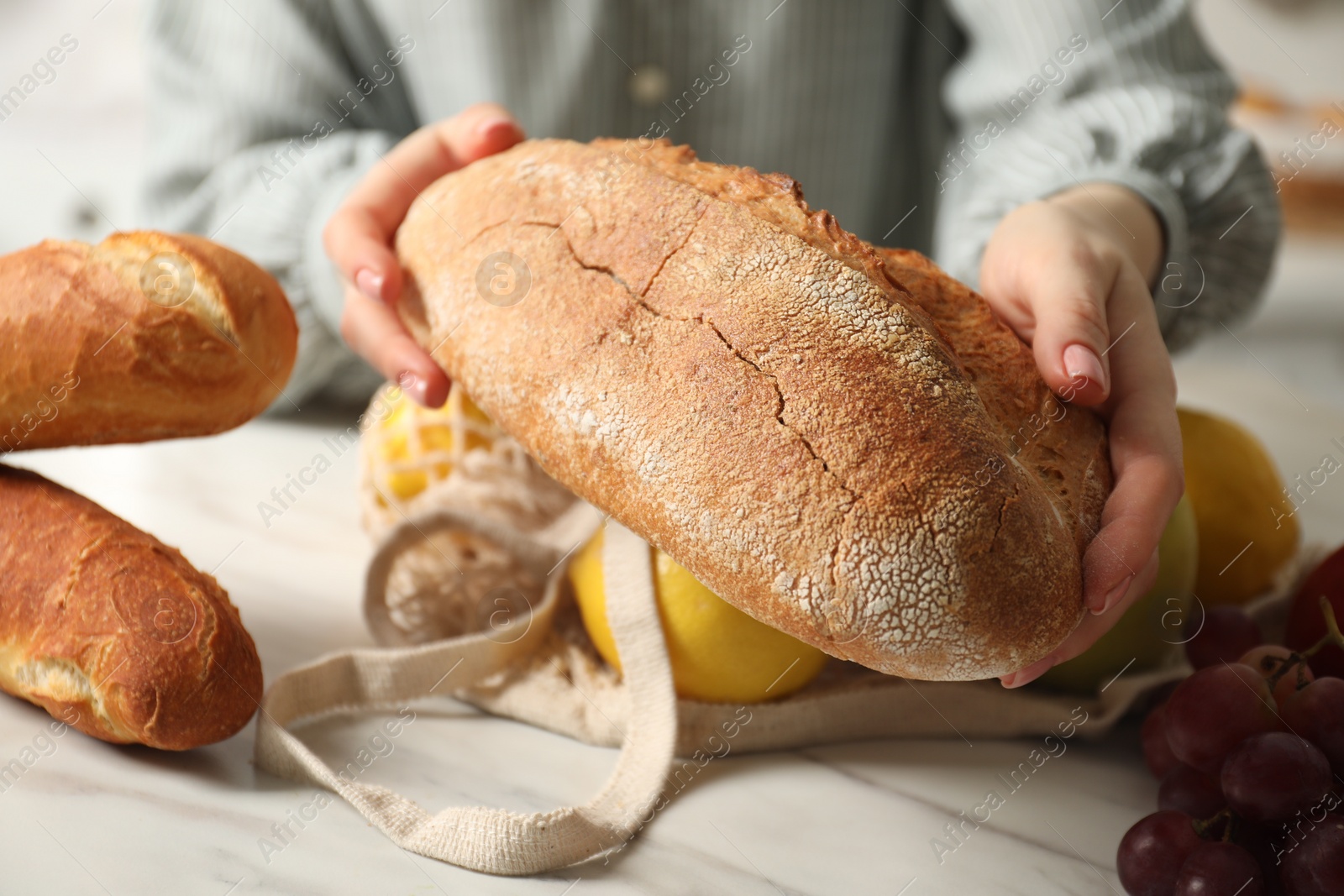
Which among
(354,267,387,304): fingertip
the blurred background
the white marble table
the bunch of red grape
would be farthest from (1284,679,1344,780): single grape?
the blurred background

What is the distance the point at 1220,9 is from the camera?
1996mm

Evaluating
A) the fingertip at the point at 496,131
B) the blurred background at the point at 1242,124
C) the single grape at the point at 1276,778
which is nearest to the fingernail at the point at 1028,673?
the single grape at the point at 1276,778

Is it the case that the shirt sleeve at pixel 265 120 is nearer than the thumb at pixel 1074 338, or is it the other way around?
the thumb at pixel 1074 338

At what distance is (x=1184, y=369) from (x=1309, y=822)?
4.19 feet

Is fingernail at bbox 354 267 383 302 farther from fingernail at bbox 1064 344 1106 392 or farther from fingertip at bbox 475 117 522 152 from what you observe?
fingernail at bbox 1064 344 1106 392

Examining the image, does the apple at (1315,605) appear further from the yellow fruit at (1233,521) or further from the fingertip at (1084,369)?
the fingertip at (1084,369)

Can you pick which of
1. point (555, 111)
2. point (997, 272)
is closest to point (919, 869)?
point (997, 272)

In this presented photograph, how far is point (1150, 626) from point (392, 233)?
613 mm

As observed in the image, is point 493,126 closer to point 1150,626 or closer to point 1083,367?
point 1083,367

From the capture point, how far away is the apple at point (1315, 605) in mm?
646

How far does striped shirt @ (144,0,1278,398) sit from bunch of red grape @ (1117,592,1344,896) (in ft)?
1.68

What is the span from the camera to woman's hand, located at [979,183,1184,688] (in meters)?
0.54

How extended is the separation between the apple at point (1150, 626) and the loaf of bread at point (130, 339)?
571 mm

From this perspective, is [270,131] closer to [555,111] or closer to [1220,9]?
[555,111]
